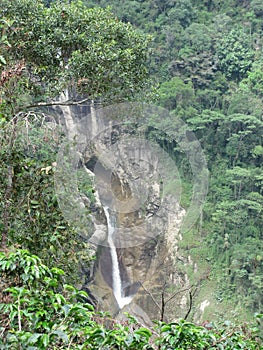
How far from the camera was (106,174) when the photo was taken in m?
10.3

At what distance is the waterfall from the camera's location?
426 inches

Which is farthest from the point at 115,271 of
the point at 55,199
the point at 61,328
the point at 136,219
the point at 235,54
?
the point at 61,328

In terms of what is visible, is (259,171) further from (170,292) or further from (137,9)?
(137,9)

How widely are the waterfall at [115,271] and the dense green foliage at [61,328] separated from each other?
9.02 meters

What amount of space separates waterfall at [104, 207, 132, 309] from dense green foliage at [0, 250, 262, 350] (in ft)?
29.6

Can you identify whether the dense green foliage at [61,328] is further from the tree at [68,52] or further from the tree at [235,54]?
the tree at [235,54]

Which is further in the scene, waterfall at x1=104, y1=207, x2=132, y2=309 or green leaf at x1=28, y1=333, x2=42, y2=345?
waterfall at x1=104, y1=207, x2=132, y2=309

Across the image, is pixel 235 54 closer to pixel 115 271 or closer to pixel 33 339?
pixel 115 271

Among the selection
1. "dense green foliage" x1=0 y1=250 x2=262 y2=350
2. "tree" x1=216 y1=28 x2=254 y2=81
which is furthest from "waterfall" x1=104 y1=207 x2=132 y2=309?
"dense green foliage" x1=0 y1=250 x2=262 y2=350

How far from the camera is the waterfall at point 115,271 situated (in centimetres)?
1081

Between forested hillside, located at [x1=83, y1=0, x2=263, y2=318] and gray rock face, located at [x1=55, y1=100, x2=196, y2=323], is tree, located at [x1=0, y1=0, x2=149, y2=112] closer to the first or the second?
gray rock face, located at [x1=55, y1=100, x2=196, y2=323]

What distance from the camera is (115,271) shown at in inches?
441

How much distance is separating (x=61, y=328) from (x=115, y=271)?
9717 millimetres

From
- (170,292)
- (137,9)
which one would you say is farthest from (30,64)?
(137,9)
